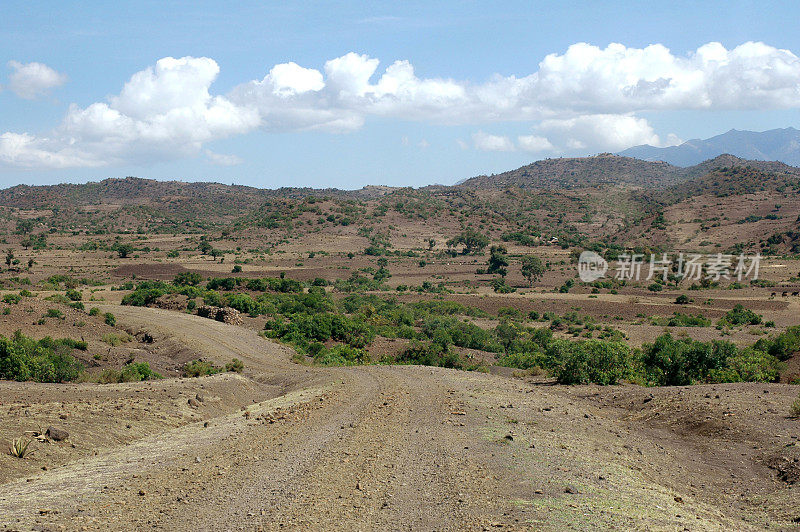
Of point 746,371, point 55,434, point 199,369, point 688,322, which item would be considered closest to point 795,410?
point 746,371

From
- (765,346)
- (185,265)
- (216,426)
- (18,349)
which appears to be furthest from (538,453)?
(185,265)

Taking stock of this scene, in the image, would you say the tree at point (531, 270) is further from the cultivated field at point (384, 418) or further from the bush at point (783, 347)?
the bush at point (783, 347)

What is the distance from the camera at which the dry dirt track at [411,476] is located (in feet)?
24.6

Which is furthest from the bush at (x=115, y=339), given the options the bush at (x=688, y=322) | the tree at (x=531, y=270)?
the tree at (x=531, y=270)

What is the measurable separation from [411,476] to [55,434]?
22.3ft

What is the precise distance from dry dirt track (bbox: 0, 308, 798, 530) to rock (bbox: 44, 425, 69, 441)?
3.66 ft

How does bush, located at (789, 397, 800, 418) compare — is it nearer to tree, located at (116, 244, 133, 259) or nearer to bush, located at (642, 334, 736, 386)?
bush, located at (642, 334, 736, 386)

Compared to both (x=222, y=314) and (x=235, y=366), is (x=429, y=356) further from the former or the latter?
(x=222, y=314)

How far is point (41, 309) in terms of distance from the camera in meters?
30.5

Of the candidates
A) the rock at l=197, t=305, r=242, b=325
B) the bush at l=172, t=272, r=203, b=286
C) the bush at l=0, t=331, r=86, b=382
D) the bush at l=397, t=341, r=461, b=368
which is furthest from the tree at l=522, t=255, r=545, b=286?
the bush at l=0, t=331, r=86, b=382

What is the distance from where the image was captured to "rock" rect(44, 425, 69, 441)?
36.9 feet

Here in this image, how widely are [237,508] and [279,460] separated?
7.58ft

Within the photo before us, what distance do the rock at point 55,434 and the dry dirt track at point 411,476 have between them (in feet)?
3.66

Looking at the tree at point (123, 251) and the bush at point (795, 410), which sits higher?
the bush at point (795, 410)
